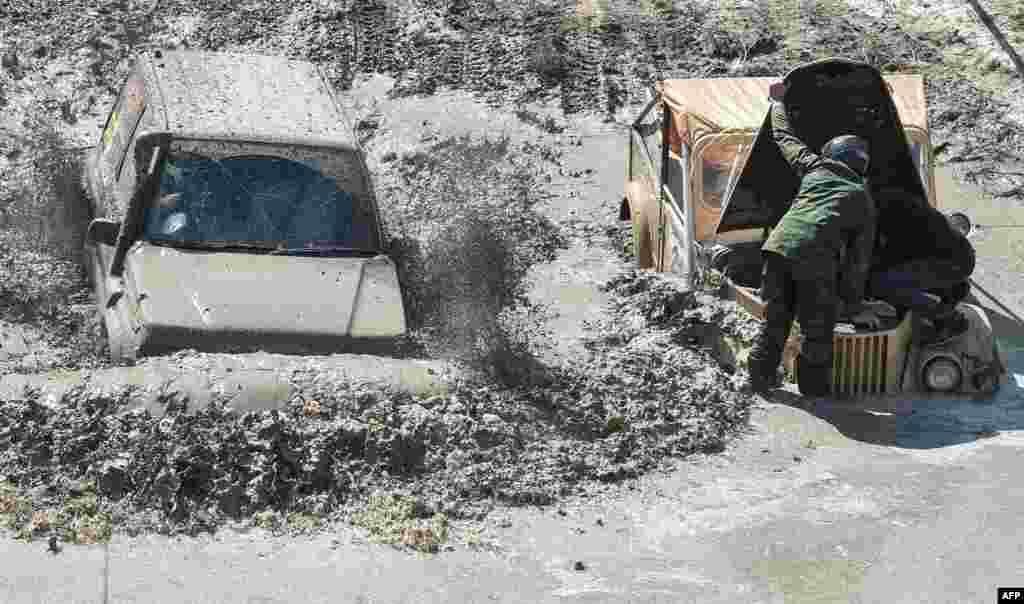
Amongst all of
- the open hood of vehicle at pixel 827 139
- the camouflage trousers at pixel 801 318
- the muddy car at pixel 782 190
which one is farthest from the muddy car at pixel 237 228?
the open hood of vehicle at pixel 827 139

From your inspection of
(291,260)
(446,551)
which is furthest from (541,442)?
(291,260)

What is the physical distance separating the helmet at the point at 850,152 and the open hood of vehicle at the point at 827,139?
0.60 metres

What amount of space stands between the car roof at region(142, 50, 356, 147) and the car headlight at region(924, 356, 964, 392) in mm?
3865

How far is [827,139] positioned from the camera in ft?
31.6

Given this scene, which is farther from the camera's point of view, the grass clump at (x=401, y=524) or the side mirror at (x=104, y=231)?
the side mirror at (x=104, y=231)

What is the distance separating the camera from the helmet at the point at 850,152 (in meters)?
8.89

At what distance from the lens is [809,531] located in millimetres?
7047

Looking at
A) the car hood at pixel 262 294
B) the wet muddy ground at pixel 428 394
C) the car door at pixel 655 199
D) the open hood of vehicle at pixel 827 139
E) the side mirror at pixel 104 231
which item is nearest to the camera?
the wet muddy ground at pixel 428 394

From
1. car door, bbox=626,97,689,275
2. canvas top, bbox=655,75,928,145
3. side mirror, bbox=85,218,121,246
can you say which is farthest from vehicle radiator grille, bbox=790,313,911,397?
side mirror, bbox=85,218,121,246

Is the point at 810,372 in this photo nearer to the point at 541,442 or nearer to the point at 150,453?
the point at 541,442

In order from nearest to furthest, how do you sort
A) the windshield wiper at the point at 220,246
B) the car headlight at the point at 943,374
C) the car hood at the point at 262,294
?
the car hood at the point at 262,294 < the windshield wiper at the point at 220,246 < the car headlight at the point at 943,374

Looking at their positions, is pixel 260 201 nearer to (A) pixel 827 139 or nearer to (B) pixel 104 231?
(B) pixel 104 231

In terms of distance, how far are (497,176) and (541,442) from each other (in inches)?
257

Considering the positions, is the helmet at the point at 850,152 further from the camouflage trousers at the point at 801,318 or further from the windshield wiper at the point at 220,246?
the windshield wiper at the point at 220,246
